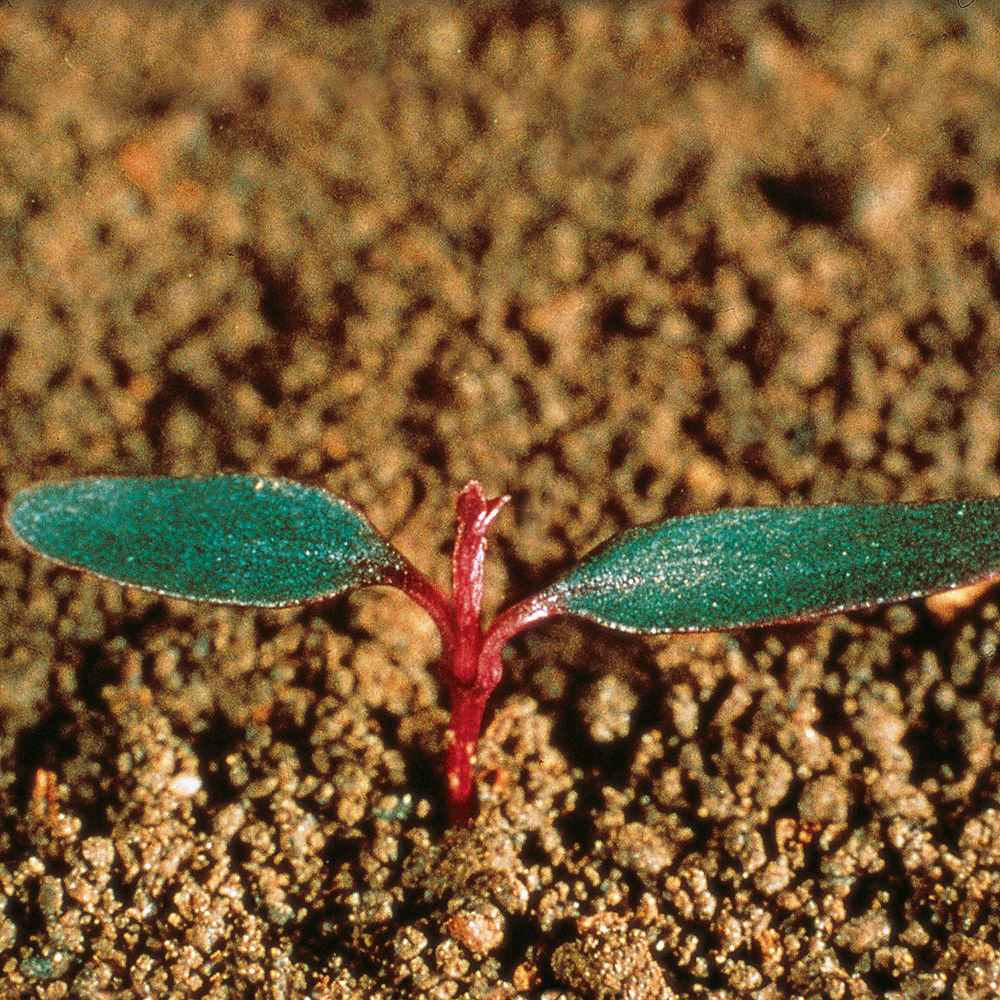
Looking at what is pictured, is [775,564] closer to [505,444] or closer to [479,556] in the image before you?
[479,556]

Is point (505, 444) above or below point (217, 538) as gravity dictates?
above

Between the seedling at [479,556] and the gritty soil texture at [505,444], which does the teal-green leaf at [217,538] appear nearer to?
the seedling at [479,556]

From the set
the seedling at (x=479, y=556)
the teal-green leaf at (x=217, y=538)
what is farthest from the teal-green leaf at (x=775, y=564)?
the teal-green leaf at (x=217, y=538)

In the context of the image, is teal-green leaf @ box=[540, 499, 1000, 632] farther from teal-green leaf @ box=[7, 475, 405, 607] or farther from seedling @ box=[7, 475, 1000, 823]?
teal-green leaf @ box=[7, 475, 405, 607]

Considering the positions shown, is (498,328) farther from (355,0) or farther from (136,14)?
(136,14)

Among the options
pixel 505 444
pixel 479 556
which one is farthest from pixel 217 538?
pixel 505 444

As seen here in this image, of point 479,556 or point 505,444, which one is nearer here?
point 479,556
